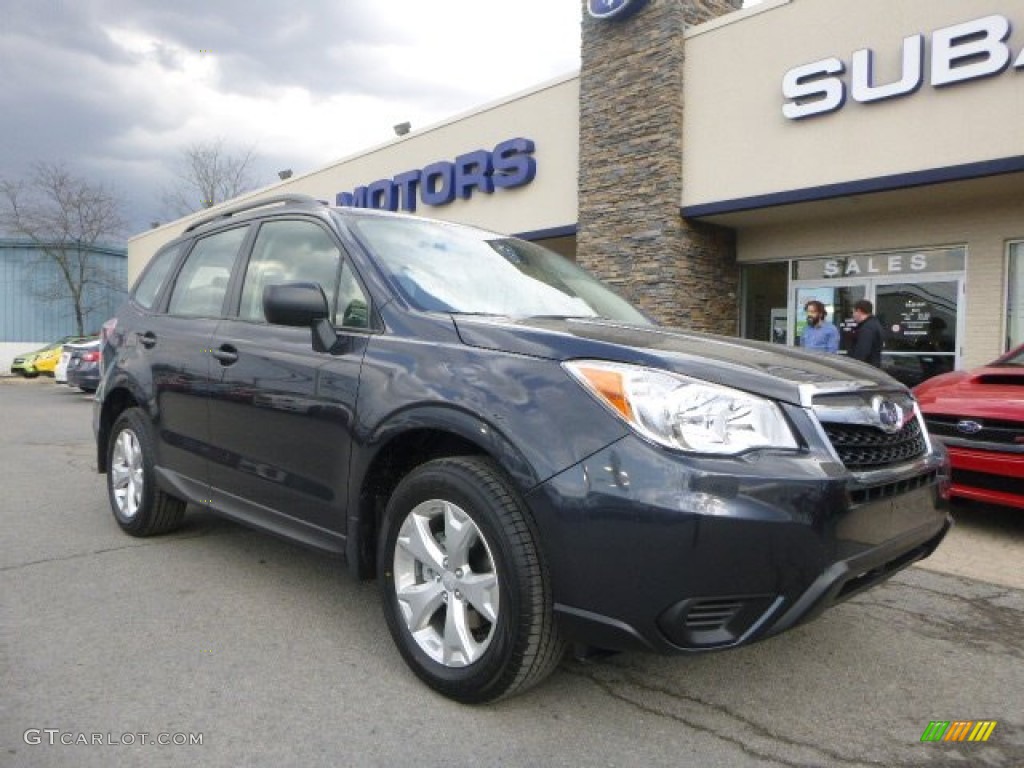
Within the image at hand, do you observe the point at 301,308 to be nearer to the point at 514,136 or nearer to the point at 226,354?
the point at 226,354

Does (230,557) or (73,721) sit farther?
(230,557)

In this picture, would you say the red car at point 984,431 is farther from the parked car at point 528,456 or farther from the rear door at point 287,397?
the rear door at point 287,397

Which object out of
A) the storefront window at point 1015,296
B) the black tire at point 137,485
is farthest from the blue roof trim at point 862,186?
the black tire at point 137,485

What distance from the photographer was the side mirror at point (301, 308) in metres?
2.92

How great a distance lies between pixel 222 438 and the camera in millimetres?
3605

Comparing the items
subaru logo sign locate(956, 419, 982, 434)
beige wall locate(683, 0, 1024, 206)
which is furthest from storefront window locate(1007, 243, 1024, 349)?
subaru logo sign locate(956, 419, 982, 434)

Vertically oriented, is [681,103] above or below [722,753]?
above

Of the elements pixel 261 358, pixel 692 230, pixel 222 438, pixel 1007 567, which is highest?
pixel 692 230

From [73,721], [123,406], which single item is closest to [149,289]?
[123,406]

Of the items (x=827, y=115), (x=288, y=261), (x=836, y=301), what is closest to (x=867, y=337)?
(x=836, y=301)

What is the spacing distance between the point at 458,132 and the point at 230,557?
11752 mm

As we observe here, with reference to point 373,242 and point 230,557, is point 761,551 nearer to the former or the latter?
point 373,242

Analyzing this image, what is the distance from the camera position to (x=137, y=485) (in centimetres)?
448

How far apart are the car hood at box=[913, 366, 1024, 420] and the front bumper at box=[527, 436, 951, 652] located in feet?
10.5
